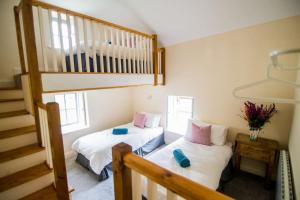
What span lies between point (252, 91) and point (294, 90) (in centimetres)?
50

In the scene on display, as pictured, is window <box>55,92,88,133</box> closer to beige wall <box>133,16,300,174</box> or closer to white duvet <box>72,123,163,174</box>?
white duvet <box>72,123,163,174</box>

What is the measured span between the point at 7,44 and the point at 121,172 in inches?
128

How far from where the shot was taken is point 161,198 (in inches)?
61.3

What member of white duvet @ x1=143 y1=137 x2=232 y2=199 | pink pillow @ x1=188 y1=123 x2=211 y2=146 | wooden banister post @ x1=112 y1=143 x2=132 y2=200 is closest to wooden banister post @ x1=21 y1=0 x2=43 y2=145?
wooden banister post @ x1=112 y1=143 x2=132 y2=200

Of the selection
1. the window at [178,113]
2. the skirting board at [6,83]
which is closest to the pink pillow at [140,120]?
the window at [178,113]

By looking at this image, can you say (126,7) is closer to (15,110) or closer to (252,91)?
(15,110)

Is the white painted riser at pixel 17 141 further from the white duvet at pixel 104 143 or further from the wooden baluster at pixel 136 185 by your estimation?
the wooden baluster at pixel 136 185

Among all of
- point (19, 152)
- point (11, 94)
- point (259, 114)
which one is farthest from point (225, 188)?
point (11, 94)

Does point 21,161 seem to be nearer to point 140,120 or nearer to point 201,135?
point 140,120

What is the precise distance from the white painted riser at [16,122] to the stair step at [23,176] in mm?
609

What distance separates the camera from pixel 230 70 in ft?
8.62

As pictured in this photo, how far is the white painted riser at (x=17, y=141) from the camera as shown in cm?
161

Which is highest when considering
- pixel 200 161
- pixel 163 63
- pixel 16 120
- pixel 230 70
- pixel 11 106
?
pixel 163 63

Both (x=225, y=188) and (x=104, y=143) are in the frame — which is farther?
(x=104, y=143)
